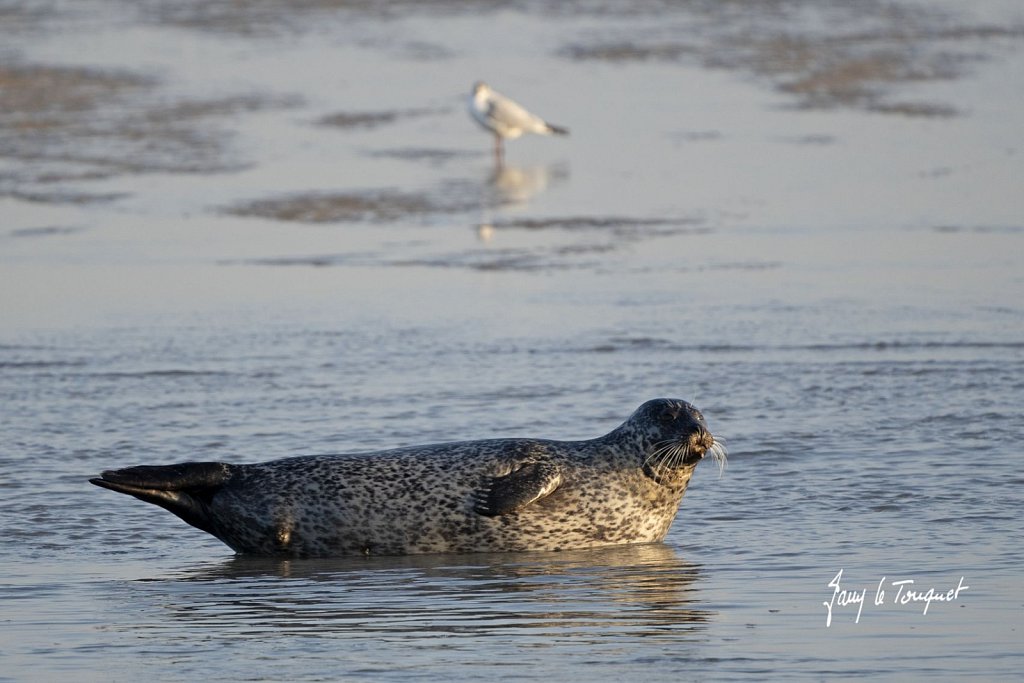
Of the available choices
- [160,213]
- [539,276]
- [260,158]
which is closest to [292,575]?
[539,276]

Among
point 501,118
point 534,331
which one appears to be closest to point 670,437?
point 534,331

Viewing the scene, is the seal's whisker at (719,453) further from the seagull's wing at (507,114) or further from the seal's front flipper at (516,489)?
the seagull's wing at (507,114)

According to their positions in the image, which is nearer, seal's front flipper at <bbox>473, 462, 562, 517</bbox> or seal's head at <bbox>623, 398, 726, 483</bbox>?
seal's front flipper at <bbox>473, 462, 562, 517</bbox>

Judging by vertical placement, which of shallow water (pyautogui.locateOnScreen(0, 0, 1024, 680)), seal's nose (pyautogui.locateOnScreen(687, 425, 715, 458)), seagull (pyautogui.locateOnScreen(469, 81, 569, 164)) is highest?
seagull (pyautogui.locateOnScreen(469, 81, 569, 164))

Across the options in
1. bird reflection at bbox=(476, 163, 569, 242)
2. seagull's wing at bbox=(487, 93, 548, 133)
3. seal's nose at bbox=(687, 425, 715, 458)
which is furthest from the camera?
seagull's wing at bbox=(487, 93, 548, 133)

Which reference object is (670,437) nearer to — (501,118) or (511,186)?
(511,186)

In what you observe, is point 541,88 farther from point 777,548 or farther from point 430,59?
point 777,548

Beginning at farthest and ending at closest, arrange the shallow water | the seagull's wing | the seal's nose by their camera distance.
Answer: the seagull's wing < the seal's nose < the shallow water

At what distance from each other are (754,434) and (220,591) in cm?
341

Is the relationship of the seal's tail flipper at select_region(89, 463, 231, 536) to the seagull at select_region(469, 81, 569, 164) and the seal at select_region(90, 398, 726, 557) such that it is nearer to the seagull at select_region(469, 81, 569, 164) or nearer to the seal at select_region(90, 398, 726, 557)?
the seal at select_region(90, 398, 726, 557)

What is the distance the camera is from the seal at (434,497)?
8.09 metres

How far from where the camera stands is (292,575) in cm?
778

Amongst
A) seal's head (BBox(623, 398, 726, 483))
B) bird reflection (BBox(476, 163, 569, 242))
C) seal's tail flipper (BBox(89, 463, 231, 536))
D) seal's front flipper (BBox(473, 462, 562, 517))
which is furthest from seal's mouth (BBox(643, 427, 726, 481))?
bird reflection (BBox(476, 163, 569, 242))

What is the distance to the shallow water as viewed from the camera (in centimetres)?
683
